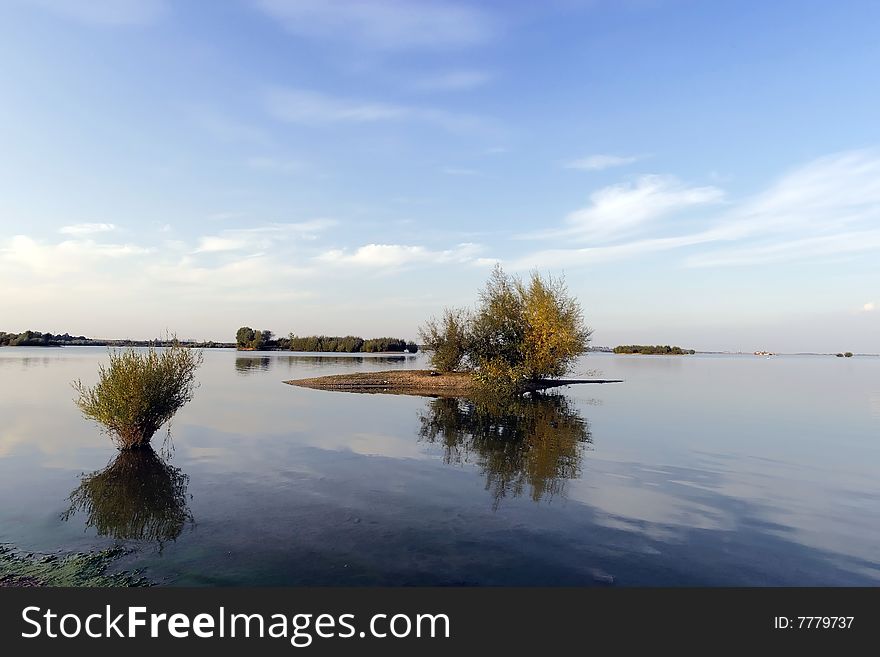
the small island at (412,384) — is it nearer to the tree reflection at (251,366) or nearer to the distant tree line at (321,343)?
the tree reflection at (251,366)

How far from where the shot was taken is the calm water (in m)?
9.13

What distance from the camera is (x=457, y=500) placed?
1328cm

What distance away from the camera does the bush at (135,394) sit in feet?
63.6

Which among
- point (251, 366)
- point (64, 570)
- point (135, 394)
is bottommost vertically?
point (64, 570)

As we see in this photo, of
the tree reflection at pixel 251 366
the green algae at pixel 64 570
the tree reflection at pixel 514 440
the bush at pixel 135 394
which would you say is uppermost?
the bush at pixel 135 394

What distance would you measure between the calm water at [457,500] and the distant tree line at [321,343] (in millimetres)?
141165

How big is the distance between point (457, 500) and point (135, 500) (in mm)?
8371

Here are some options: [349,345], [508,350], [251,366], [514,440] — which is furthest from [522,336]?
[349,345]

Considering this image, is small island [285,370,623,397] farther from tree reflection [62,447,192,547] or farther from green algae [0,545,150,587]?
green algae [0,545,150,587]

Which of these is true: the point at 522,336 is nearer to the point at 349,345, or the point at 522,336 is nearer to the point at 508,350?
the point at 508,350

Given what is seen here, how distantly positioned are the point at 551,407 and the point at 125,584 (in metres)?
30.9

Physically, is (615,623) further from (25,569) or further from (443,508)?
(25,569)

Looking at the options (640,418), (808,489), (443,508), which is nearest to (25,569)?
(443,508)

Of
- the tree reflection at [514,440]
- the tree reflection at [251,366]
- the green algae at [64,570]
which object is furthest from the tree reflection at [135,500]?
the tree reflection at [251,366]
